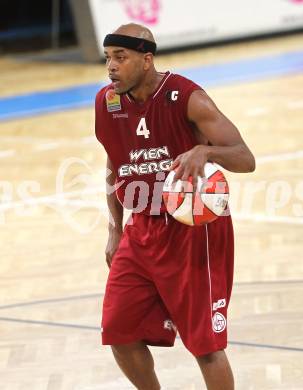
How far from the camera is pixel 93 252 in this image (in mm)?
8133

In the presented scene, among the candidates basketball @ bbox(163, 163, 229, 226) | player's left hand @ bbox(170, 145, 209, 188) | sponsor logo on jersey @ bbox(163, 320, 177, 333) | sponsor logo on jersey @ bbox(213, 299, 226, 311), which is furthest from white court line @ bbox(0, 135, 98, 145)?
player's left hand @ bbox(170, 145, 209, 188)

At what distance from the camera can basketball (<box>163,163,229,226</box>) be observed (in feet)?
14.2

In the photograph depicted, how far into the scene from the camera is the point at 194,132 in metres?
4.61

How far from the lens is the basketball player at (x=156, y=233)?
455 centimetres

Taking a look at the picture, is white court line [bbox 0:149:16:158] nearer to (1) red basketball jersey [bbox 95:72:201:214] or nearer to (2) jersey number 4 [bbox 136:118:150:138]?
(1) red basketball jersey [bbox 95:72:201:214]

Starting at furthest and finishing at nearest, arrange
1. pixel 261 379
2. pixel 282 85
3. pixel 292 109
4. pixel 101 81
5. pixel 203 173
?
1. pixel 101 81
2. pixel 282 85
3. pixel 292 109
4. pixel 261 379
5. pixel 203 173

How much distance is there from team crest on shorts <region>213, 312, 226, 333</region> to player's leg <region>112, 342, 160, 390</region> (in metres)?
0.43

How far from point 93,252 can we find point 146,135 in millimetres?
3606

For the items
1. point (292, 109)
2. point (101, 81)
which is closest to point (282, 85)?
point (292, 109)

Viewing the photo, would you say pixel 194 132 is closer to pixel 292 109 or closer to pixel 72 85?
pixel 292 109

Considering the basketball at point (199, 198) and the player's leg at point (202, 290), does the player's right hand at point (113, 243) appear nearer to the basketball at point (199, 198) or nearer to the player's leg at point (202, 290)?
the player's leg at point (202, 290)

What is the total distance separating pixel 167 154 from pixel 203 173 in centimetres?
49

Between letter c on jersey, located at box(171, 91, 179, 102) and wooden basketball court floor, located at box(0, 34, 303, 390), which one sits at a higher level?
letter c on jersey, located at box(171, 91, 179, 102)

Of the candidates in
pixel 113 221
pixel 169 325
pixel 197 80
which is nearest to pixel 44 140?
pixel 197 80
